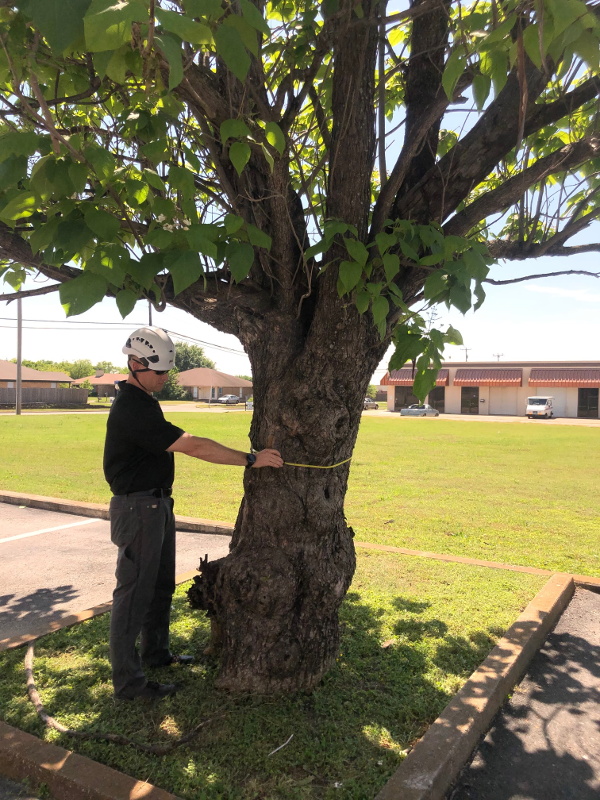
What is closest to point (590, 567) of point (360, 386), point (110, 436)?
point (360, 386)

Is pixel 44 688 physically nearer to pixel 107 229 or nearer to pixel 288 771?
pixel 288 771

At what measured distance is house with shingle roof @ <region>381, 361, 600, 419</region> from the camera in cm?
5306

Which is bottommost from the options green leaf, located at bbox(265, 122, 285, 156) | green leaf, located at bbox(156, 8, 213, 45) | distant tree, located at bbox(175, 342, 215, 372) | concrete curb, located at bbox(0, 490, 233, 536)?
concrete curb, located at bbox(0, 490, 233, 536)

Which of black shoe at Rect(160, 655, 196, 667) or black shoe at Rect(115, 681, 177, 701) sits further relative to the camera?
black shoe at Rect(160, 655, 196, 667)

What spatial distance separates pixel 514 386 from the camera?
5478 cm

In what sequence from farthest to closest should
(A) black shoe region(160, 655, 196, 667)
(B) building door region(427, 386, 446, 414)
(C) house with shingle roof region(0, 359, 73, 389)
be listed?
(C) house with shingle roof region(0, 359, 73, 389) → (B) building door region(427, 386, 446, 414) → (A) black shoe region(160, 655, 196, 667)

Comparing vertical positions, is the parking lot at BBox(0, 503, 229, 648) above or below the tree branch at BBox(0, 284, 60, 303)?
below

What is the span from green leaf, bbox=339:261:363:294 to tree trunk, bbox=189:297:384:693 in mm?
477

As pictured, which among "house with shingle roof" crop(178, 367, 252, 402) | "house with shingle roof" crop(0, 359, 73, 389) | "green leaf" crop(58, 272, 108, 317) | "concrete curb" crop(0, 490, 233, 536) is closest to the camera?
"green leaf" crop(58, 272, 108, 317)

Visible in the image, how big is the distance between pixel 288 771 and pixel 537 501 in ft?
28.3

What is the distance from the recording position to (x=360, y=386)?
3605 mm

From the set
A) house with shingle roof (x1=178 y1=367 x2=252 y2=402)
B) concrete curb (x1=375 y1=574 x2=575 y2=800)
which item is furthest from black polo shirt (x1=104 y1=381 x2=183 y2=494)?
house with shingle roof (x1=178 y1=367 x2=252 y2=402)

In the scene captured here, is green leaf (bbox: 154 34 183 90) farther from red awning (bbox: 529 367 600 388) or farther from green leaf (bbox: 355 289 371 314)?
red awning (bbox: 529 367 600 388)

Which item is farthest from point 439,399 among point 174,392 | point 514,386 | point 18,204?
point 18,204
